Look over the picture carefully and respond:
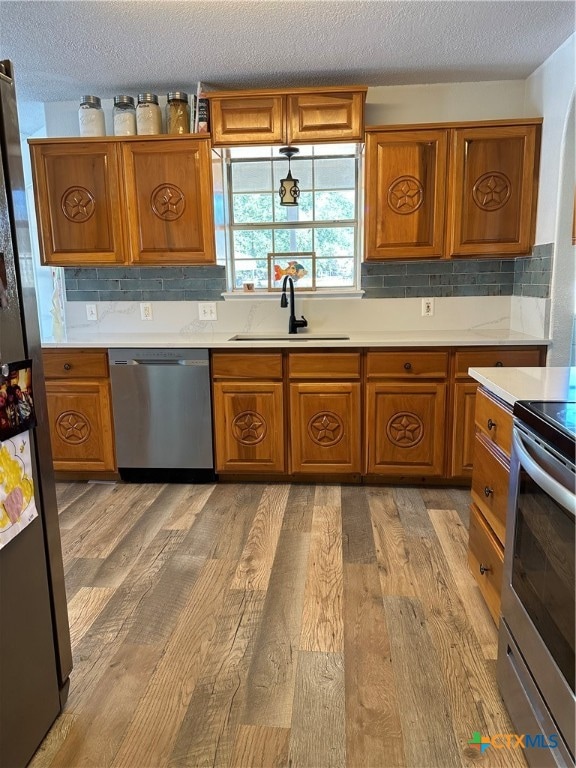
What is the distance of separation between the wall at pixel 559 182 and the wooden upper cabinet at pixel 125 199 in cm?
190

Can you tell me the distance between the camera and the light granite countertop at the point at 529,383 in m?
1.60

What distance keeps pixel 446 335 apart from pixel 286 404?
105 cm

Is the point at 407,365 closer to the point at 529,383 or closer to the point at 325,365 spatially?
the point at 325,365

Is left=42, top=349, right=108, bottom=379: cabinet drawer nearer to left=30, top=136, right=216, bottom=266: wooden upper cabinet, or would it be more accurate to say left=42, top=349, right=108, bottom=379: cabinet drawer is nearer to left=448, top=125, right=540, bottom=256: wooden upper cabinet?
left=30, top=136, right=216, bottom=266: wooden upper cabinet

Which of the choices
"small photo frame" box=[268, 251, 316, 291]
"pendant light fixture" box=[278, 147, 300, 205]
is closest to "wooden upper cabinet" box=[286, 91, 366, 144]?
"pendant light fixture" box=[278, 147, 300, 205]

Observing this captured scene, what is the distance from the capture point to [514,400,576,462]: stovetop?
1175 millimetres

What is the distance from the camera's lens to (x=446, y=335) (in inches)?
123

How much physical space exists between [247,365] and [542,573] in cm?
206

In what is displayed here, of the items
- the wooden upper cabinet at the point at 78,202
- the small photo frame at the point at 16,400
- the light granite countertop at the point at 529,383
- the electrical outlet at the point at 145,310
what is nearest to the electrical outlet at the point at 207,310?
the electrical outlet at the point at 145,310

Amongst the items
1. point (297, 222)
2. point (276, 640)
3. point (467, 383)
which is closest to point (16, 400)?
point (276, 640)

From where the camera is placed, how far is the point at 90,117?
10.3ft

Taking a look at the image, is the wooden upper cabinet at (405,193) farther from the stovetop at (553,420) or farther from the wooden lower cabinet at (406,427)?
the stovetop at (553,420)

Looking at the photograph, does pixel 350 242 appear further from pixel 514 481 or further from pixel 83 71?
pixel 514 481

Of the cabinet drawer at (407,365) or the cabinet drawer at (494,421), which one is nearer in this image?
the cabinet drawer at (494,421)
